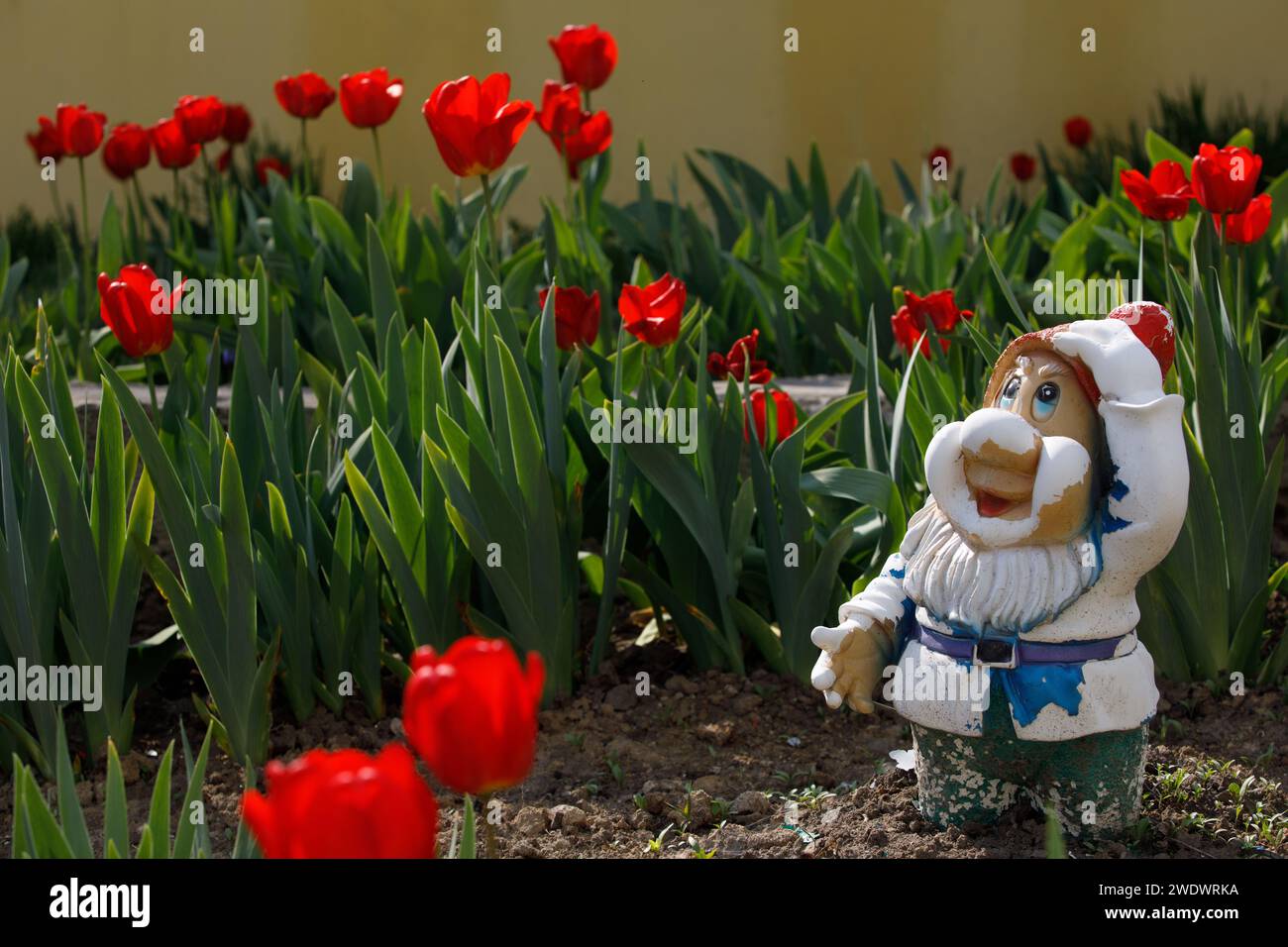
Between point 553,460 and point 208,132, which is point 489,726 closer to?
point 553,460

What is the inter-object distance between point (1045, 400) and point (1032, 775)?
0.46 metres

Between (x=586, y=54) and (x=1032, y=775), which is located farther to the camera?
(x=586, y=54)

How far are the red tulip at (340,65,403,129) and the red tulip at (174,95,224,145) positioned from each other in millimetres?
399

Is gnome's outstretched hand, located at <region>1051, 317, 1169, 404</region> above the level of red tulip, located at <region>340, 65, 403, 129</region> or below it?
below

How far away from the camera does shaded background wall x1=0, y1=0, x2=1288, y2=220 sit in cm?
570

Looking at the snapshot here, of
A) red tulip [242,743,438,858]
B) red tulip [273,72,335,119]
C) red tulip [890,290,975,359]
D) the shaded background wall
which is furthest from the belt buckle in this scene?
the shaded background wall

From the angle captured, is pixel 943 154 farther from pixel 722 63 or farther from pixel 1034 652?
pixel 1034 652

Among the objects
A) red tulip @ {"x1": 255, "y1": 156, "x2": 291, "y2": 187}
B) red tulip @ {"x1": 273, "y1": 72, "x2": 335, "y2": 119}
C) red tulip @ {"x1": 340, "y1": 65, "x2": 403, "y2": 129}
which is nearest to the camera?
red tulip @ {"x1": 340, "y1": 65, "x2": 403, "y2": 129}

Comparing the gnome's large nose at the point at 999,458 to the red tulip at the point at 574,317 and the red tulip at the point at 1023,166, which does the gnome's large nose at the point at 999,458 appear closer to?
the red tulip at the point at 574,317

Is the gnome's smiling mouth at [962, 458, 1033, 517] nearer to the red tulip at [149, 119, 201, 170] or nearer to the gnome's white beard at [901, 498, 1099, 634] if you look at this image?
the gnome's white beard at [901, 498, 1099, 634]

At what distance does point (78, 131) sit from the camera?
11.7 ft

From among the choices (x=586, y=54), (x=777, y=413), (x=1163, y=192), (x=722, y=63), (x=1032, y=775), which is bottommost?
(x=1032, y=775)

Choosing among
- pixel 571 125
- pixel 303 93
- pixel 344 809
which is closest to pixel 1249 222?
pixel 571 125
